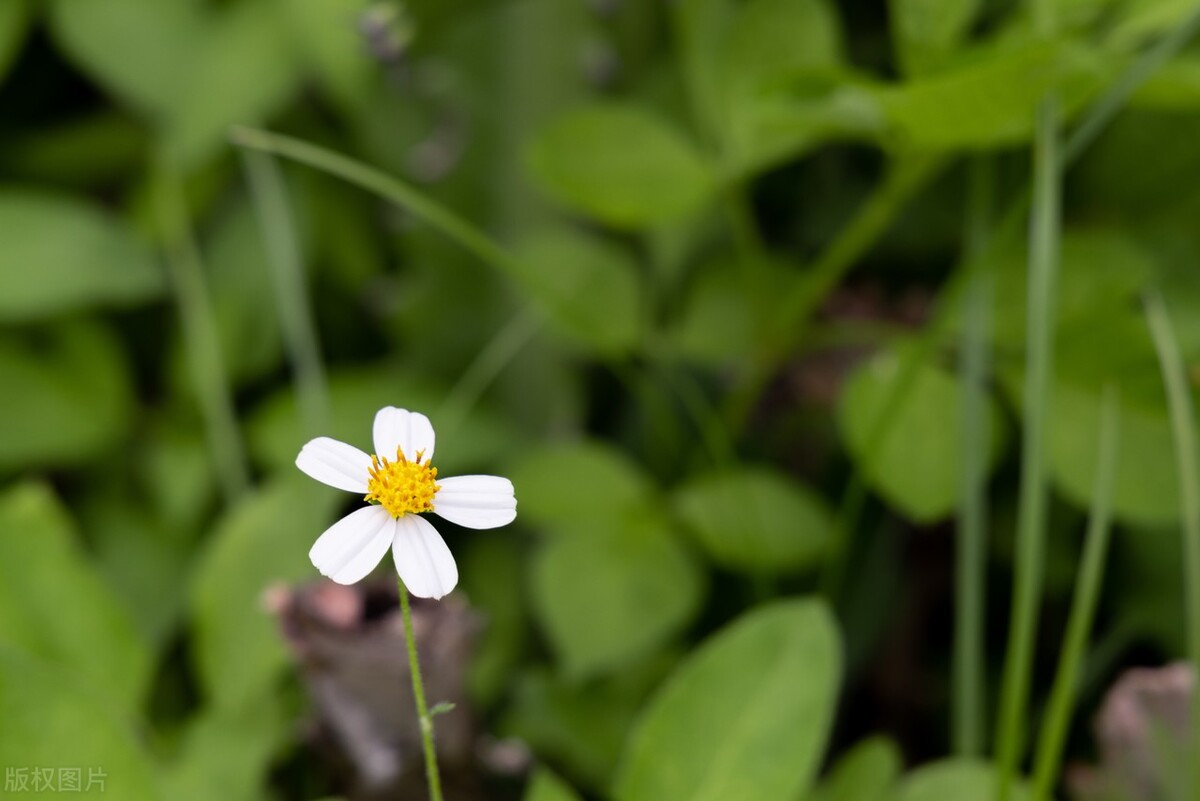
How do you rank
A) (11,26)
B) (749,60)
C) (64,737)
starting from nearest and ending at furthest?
(64,737) → (749,60) → (11,26)

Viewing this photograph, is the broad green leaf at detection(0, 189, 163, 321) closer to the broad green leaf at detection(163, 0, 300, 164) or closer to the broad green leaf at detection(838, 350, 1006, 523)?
the broad green leaf at detection(163, 0, 300, 164)

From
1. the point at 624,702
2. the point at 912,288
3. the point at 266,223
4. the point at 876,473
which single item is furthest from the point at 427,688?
the point at 912,288

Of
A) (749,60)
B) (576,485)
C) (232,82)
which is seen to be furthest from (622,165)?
(232,82)

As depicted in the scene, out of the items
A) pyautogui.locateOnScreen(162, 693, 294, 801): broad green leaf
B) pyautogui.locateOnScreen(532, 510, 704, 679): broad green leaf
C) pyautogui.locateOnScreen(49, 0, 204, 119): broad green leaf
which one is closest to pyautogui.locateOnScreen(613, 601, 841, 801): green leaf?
pyautogui.locateOnScreen(532, 510, 704, 679): broad green leaf

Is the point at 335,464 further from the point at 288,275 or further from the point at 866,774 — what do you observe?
the point at 288,275

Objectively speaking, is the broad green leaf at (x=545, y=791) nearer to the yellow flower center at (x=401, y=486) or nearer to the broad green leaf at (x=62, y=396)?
the yellow flower center at (x=401, y=486)

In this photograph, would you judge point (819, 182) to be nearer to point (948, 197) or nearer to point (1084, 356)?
point (948, 197)
